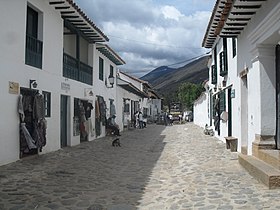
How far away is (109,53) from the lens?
2095cm

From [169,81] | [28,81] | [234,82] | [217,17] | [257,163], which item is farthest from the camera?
[169,81]

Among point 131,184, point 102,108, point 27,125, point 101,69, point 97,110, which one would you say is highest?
point 101,69

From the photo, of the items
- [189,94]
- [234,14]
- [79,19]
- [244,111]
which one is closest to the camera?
[234,14]

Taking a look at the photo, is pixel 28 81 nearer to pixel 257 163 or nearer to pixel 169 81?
pixel 257 163

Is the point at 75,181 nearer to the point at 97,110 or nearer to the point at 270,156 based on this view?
the point at 270,156

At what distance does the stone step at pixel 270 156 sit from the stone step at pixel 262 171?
0.08 metres

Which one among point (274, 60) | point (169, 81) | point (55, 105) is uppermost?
point (169, 81)

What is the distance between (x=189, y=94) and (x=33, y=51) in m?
45.4

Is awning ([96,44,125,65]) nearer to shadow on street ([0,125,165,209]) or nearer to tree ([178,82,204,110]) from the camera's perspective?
shadow on street ([0,125,165,209])

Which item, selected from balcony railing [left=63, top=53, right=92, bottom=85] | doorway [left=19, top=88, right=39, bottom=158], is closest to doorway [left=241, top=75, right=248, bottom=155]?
doorway [left=19, top=88, right=39, bottom=158]

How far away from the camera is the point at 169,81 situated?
3469 inches

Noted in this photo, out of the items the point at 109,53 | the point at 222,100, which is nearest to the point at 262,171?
the point at 222,100

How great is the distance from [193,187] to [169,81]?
81288 millimetres

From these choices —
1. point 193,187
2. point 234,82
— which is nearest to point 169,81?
point 234,82
